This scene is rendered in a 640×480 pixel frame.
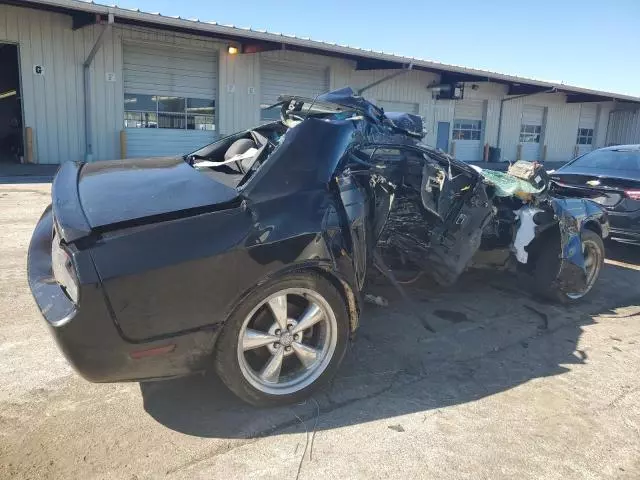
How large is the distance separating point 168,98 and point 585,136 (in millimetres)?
26356

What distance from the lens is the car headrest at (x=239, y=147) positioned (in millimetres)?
Result: 3908

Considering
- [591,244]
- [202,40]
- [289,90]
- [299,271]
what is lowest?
[591,244]

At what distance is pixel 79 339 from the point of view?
223 cm

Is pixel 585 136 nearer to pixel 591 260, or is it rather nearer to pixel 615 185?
pixel 615 185

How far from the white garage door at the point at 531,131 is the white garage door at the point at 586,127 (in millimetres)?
4402

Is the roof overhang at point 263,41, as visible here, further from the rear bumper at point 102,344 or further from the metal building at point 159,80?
the rear bumper at point 102,344

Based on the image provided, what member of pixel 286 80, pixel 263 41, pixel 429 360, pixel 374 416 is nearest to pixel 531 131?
pixel 286 80

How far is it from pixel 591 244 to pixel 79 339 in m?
4.90

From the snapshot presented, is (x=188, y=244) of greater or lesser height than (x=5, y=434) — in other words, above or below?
above

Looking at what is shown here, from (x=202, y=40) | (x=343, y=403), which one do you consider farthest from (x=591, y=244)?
(x=202, y=40)

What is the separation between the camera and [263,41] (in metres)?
15.6

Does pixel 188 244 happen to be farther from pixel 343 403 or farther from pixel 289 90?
pixel 289 90

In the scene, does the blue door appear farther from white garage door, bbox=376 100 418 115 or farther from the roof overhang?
the roof overhang

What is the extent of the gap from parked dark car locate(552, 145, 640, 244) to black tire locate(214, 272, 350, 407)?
16.1ft
